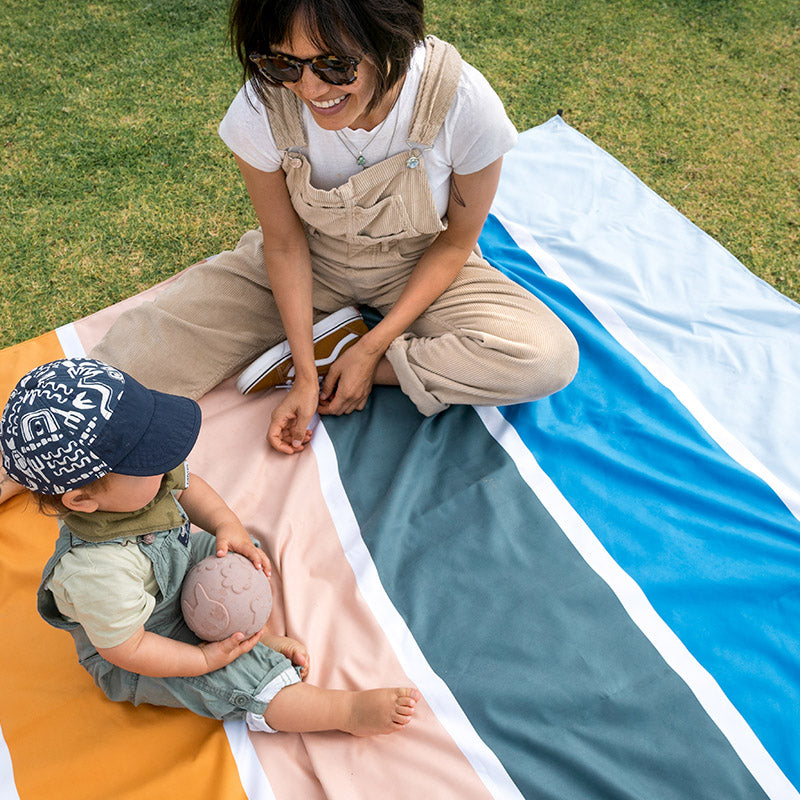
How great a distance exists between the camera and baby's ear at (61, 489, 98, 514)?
1308 mm

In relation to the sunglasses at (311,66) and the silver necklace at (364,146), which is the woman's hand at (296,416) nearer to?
the silver necklace at (364,146)

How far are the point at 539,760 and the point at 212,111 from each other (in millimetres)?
2899

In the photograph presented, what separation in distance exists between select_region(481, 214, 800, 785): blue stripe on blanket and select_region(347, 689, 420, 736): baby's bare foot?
0.63 m

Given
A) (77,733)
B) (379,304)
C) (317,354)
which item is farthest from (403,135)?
(77,733)

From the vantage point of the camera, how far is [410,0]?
1537 mm

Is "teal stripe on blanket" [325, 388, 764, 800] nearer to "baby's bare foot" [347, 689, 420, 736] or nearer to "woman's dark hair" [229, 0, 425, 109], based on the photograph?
"baby's bare foot" [347, 689, 420, 736]

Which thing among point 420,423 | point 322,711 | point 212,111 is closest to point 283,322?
point 420,423

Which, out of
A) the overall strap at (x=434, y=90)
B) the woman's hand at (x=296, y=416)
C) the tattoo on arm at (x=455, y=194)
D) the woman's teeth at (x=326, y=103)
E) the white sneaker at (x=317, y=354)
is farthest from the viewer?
the white sneaker at (x=317, y=354)

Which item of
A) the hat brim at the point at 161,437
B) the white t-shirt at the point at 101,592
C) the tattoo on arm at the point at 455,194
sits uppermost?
the tattoo on arm at the point at 455,194

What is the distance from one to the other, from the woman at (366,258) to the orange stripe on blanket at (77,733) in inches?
27.3

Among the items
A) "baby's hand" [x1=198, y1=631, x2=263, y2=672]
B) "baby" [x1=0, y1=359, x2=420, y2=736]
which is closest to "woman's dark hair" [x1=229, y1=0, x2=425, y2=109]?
"baby" [x1=0, y1=359, x2=420, y2=736]

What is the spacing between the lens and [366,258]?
211cm

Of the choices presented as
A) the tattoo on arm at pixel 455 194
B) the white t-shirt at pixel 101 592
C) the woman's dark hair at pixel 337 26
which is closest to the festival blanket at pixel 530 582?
the white t-shirt at pixel 101 592

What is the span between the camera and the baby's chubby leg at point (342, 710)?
1551 mm
